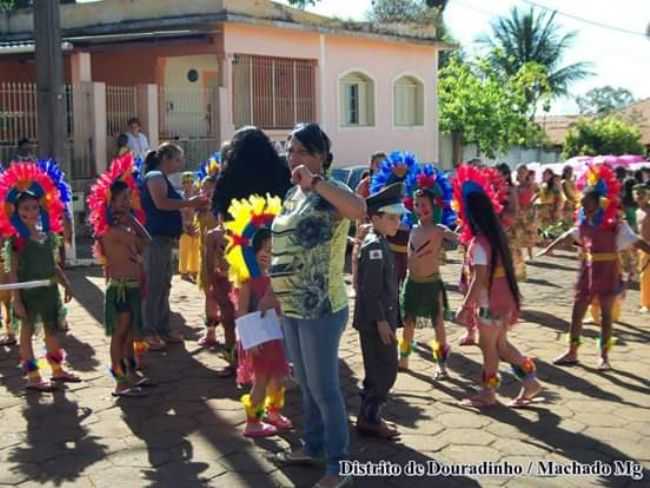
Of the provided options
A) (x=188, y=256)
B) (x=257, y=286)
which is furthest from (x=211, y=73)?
(x=257, y=286)

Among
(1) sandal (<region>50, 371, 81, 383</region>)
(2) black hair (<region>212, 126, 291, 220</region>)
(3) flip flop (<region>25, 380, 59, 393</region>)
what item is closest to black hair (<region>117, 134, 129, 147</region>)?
(1) sandal (<region>50, 371, 81, 383</region>)

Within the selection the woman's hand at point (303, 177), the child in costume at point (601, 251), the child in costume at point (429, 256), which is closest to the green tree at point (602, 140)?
the child in costume at point (601, 251)

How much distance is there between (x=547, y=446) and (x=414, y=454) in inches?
31.7

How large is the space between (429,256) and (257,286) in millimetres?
1753

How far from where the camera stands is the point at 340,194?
14.1ft

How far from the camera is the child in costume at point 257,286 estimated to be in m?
5.36

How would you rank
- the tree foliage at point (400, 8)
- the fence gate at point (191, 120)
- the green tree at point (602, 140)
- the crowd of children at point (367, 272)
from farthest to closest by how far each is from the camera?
the tree foliage at point (400, 8) → the green tree at point (602, 140) → the fence gate at point (191, 120) → the crowd of children at point (367, 272)

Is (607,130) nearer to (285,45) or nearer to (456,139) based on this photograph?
(456,139)

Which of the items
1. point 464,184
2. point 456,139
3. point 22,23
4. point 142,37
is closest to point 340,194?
point 464,184

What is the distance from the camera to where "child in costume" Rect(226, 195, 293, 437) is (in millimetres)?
5359

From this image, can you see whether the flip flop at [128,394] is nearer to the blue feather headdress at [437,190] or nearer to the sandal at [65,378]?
the sandal at [65,378]

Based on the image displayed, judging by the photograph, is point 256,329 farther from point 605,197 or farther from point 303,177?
point 605,197

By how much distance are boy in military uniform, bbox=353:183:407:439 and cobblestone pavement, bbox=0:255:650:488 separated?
0.20m

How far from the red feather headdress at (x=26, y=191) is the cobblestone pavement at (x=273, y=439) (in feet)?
3.81
